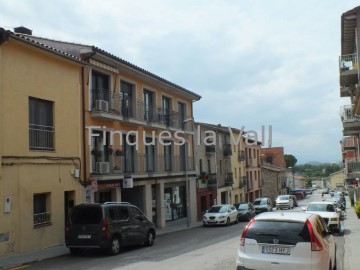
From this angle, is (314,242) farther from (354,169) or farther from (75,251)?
(354,169)

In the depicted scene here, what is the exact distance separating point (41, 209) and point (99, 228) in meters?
3.98

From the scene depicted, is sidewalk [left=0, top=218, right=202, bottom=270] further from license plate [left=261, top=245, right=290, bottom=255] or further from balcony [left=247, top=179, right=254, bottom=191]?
balcony [left=247, top=179, right=254, bottom=191]

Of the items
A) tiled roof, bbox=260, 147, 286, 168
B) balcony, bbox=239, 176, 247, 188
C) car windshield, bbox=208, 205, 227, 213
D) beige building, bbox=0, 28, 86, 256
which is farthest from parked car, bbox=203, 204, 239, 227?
tiled roof, bbox=260, 147, 286, 168

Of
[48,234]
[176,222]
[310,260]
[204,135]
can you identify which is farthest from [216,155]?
[310,260]

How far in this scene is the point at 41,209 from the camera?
1773cm

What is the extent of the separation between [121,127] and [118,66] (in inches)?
129

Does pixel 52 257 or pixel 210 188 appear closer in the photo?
pixel 52 257

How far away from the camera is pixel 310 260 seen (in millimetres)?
8141

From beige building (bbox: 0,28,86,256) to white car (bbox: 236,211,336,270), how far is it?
9.80 metres

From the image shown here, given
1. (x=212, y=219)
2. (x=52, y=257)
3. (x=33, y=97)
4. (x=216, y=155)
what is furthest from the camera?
(x=216, y=155)

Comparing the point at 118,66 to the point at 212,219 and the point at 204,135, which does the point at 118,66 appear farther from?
the point at 204,135

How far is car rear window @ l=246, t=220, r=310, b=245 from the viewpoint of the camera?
8375 millimetres

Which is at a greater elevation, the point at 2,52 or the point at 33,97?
the point at 2,52

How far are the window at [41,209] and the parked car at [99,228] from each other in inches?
91.8
